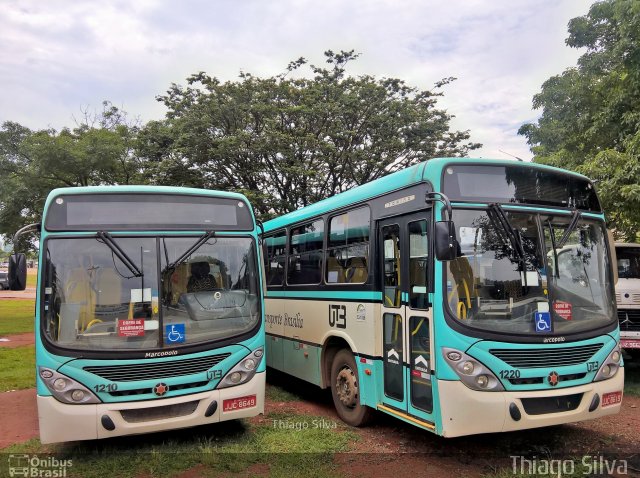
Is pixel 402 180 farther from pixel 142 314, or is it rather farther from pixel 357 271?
pixel 142 314

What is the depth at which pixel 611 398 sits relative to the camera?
5.12 metres

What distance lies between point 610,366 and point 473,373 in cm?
166

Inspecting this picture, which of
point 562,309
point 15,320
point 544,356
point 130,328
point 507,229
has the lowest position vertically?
point 15,320

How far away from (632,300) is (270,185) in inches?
526

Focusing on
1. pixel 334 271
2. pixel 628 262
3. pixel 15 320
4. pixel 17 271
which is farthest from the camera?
pixel 15 320

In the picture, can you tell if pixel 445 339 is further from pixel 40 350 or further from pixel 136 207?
pixel 40 350

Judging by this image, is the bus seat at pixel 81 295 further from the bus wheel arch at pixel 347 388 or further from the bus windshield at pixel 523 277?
the bus windshield at pixel 523 277

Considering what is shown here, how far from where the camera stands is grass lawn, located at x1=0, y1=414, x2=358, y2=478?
16.6 ft

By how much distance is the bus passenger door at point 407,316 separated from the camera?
16.7 feet

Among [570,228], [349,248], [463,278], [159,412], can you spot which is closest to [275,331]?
[349,248]

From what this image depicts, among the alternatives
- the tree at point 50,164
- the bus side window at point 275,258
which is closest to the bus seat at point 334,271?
the bus side window at point 275,258

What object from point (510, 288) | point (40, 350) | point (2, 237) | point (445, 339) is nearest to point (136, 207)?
point (40, 350)

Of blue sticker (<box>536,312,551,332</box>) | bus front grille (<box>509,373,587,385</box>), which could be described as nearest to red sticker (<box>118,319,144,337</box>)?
bus front grille (<box>509,373,587,385</box>)

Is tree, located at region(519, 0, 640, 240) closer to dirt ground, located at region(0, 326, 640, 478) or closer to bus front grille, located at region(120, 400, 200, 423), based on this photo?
dirt ground, located at region(0, 326, 640, 478)
